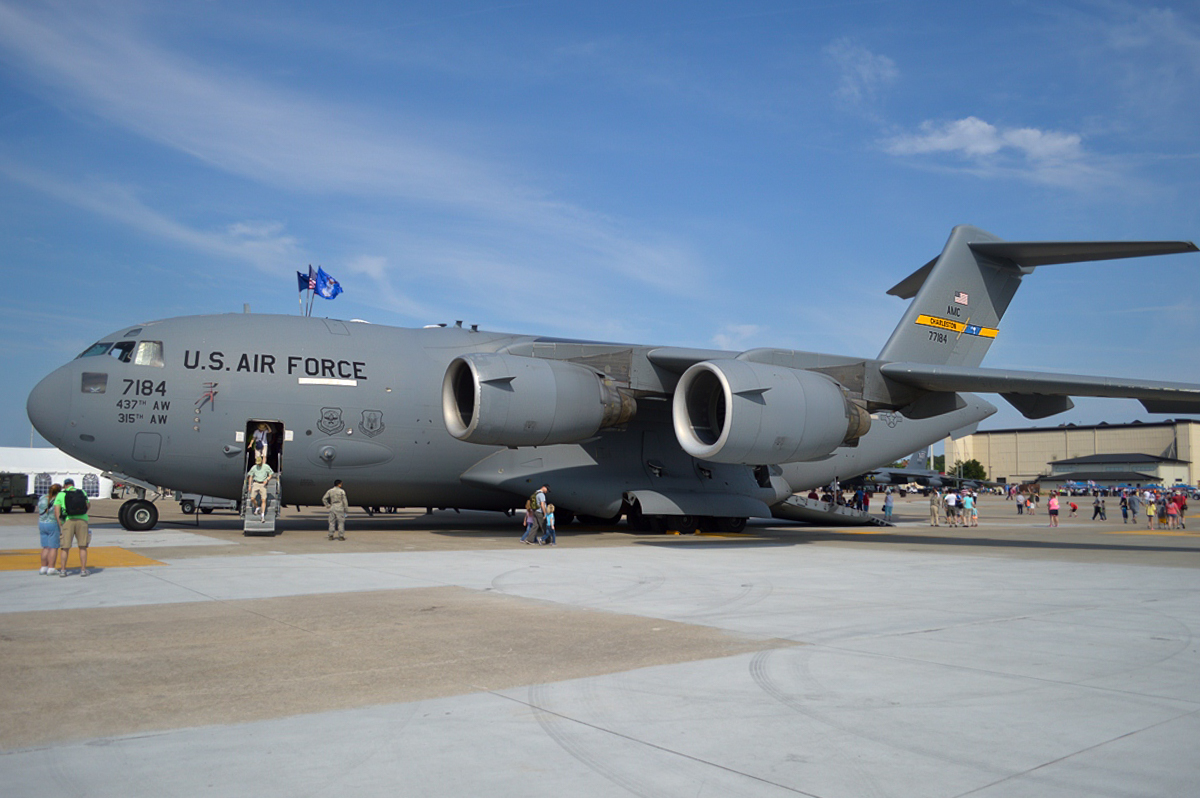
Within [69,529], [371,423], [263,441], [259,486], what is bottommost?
[69,529]

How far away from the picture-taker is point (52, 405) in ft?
46.1

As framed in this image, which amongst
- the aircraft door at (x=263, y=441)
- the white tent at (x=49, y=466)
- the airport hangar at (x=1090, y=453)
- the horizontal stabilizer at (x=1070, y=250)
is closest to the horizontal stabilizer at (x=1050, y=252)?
the horizontal stabilizer at (x=1070, y=250)

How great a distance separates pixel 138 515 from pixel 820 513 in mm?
15587

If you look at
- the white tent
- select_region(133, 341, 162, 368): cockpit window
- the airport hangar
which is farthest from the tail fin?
the airport hangar

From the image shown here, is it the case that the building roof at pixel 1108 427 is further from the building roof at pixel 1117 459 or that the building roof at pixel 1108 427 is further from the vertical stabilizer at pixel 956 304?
the vertical stabilizer at pixel 956 304

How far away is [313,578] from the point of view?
29.9 feet

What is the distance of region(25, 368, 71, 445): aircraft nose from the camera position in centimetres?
1404

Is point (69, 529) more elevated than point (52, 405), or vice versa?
point (52, 405)

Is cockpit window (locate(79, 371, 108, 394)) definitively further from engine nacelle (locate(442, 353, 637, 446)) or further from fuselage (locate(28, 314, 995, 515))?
engine nacelle (locate(442, 353, 637, 446))

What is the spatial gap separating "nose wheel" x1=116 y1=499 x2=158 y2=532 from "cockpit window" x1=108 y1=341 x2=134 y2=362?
2.65 meters

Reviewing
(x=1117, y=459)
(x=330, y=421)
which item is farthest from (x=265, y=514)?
(x=1117, y=459)

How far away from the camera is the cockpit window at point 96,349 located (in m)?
14.5

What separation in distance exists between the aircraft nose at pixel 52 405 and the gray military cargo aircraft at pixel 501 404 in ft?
0.10

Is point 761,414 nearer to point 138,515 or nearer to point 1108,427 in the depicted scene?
point 138,515
